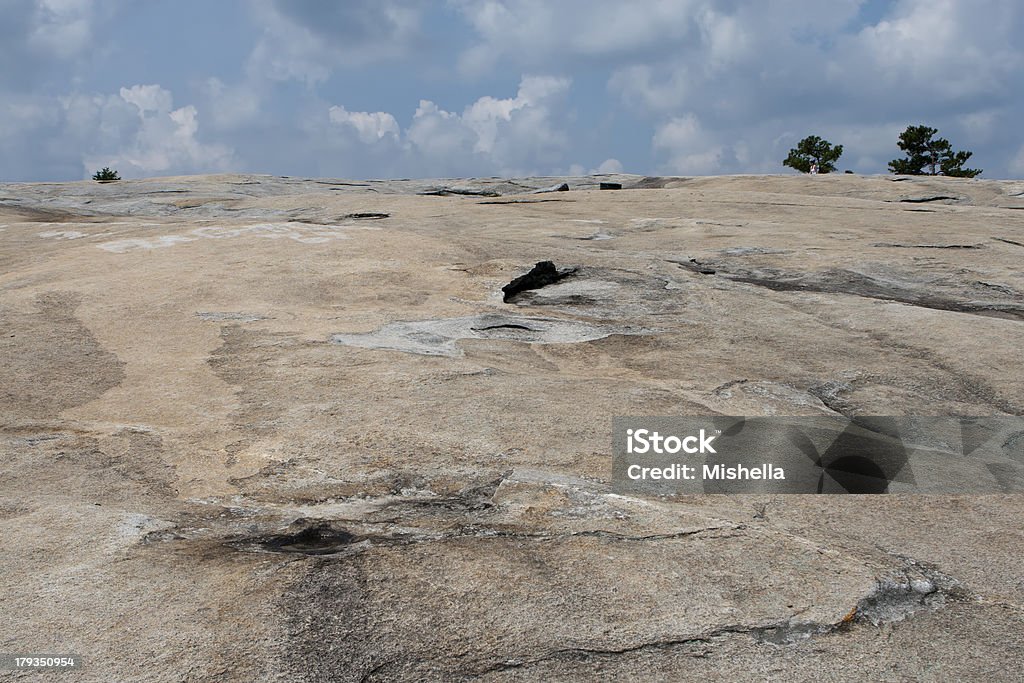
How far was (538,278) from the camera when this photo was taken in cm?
1170

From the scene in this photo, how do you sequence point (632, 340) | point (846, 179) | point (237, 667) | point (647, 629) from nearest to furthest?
1. point (237, 667)
2. point (647, 629)
3. point (632, 340)
4. point (846, 179)

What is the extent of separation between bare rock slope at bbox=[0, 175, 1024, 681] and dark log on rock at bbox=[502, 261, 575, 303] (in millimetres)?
165

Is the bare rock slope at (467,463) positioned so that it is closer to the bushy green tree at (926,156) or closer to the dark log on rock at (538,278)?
the dark log on rock at (538,278)

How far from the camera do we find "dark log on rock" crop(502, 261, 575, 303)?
11203 mm

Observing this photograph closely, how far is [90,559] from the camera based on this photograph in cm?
425

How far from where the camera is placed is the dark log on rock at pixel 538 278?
1120 centimetres

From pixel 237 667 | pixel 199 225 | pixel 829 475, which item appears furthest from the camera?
pixel 199 225

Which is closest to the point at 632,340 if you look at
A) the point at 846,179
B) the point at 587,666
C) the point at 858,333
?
the point at 858,333

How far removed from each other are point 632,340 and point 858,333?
97.1 inches

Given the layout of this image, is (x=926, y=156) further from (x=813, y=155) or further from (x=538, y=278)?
(x=538, y=278)

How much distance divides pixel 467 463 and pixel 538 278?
6163 millimetres

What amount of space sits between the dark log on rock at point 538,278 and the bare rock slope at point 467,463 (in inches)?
6.5

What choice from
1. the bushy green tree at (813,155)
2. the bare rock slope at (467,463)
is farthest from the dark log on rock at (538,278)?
the bushy green tree at (813,155)

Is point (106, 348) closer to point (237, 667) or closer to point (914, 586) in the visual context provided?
point (237, 667)
